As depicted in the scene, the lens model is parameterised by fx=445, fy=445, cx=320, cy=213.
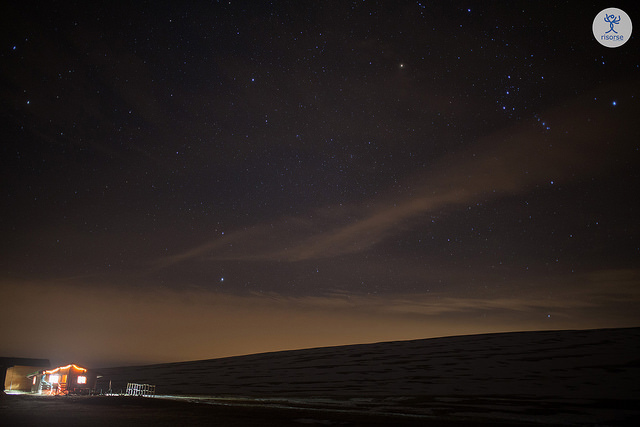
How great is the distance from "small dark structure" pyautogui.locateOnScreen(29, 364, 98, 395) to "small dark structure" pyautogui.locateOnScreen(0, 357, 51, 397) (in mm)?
3809

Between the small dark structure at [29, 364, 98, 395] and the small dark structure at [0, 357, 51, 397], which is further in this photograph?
the small dark structure at [0, 357, 51, 397]

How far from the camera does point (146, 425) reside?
1285 cm

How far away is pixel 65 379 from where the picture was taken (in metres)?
37.9

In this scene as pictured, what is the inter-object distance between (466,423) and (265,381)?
28.9 metres

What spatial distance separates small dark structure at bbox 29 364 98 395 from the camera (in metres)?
37.6

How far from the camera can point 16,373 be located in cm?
4291

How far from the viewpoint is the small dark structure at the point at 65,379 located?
37625 mm

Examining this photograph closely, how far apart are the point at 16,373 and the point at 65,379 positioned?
9215 mm

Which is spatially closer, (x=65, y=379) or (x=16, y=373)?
(x=65, y=379)

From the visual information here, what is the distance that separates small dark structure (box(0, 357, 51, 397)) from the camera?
4150 cm

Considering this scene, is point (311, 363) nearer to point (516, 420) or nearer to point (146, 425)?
point (516, 420)

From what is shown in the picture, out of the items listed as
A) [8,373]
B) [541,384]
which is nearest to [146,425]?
[541,384]

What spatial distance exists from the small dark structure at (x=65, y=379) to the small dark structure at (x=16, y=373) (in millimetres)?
3809

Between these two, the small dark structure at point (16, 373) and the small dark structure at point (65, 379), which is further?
the small dark structure at point (16, 373)
